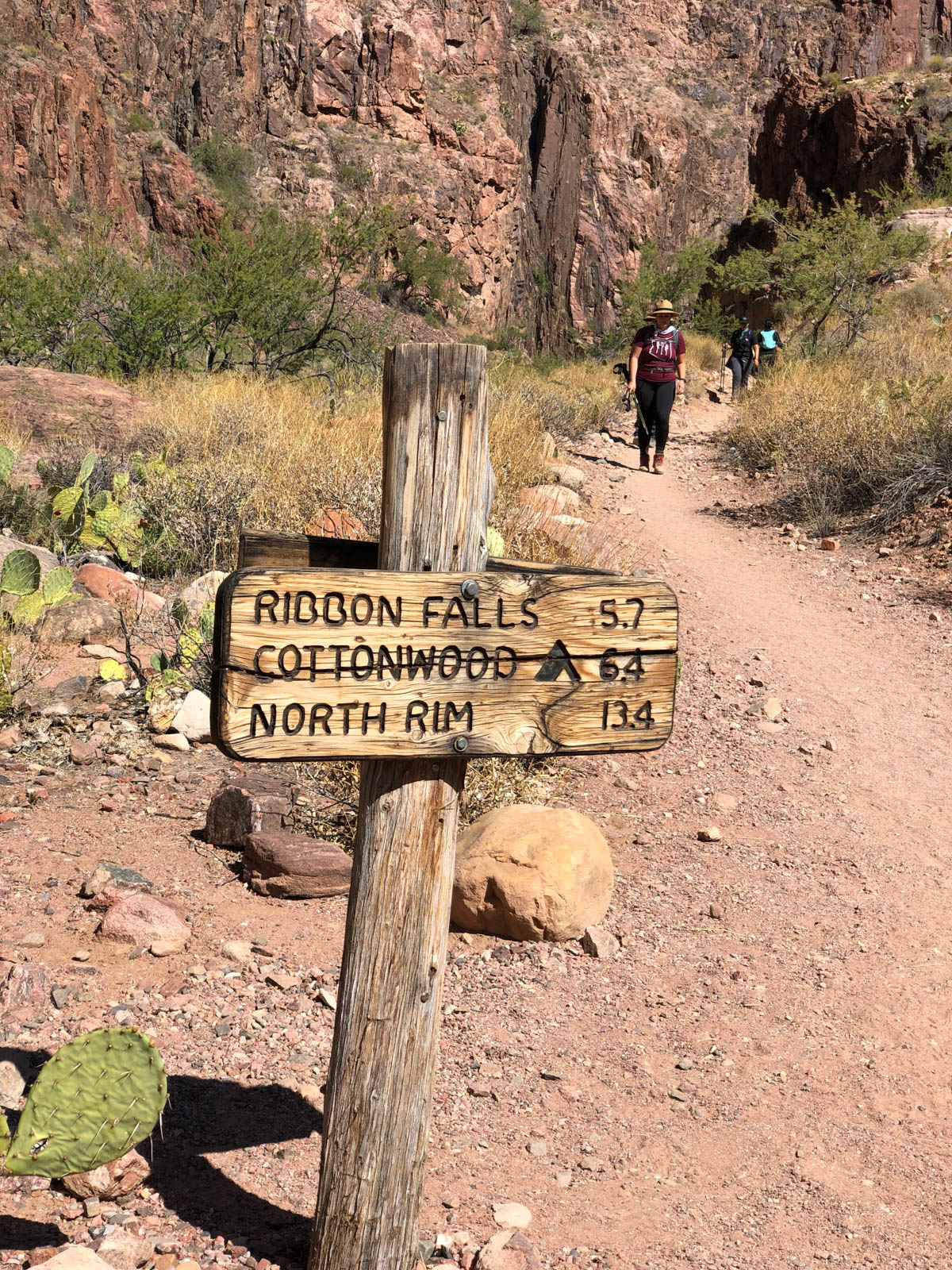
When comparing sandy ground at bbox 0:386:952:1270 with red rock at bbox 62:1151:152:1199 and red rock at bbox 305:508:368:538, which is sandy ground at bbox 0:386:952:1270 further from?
red rock at bbox 305:508:368:538

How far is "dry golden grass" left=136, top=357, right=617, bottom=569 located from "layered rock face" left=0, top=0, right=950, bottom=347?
79.0ft

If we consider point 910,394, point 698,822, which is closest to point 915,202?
point 910,394

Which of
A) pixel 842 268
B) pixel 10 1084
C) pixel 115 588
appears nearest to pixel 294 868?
pixel 10 1084

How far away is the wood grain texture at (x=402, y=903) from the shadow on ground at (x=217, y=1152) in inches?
11.2

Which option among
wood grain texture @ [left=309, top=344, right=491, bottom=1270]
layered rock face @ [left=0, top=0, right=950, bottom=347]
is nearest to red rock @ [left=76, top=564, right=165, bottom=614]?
wood grain texture @ [left=309, top=344, right=491, bottom=1270]

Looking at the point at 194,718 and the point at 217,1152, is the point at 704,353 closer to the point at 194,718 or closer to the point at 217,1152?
the point at 194,718

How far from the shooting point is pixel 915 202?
23.6 m

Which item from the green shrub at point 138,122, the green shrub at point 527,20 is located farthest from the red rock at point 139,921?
the green shrub at point 527,20

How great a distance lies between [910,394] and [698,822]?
20.5 ft

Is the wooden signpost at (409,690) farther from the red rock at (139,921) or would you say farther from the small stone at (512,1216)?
the red rock at (139,921)

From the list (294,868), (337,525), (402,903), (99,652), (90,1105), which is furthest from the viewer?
(337,525)

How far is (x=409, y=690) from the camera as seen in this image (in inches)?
71.4

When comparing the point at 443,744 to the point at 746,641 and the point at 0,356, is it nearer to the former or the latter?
the point at 746,641

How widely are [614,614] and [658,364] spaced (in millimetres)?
8557
